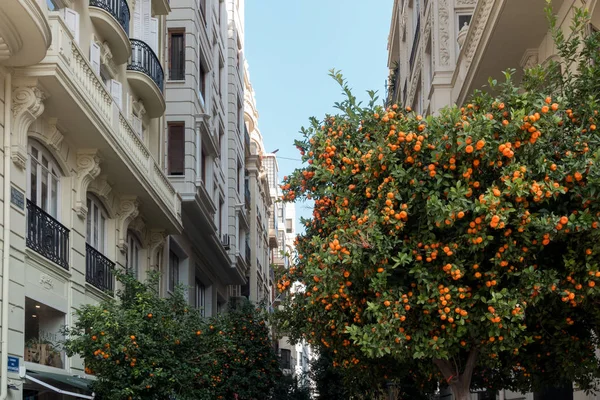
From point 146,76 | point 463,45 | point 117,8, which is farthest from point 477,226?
point 146,76

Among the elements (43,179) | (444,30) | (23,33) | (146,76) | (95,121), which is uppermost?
(444,30)

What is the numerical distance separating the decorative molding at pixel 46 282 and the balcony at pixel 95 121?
2939mm

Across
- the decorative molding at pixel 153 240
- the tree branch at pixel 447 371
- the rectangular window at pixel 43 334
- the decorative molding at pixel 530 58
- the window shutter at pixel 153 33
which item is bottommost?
the tree branch at pixel 447 371

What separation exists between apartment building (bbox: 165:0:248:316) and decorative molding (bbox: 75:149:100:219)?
9651 millimetres

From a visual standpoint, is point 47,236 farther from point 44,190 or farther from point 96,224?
point 96,224

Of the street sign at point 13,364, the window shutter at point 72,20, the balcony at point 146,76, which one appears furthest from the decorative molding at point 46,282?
the balcony at point 146,76

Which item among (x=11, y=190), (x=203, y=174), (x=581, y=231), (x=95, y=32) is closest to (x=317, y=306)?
(x=581, y=231)

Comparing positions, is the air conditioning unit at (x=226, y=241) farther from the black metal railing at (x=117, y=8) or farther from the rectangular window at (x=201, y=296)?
the black metal railing at (x=117, y=8)

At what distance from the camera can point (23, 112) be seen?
1480cm

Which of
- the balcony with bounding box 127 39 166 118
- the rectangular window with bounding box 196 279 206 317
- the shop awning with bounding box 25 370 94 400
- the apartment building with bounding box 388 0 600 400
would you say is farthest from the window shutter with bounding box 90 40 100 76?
the rectangular window with bounding box 196 279 206 317

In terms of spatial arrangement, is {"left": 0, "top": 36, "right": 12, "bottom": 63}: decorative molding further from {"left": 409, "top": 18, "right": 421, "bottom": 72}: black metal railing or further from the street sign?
{"left": 409, "top": 18, "right": 421, "bottom": 72}: black metal railing

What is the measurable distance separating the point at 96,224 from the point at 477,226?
12167mm

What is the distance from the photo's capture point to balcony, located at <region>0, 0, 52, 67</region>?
42.6 ft

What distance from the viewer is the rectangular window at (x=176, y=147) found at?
29297 millimetres
